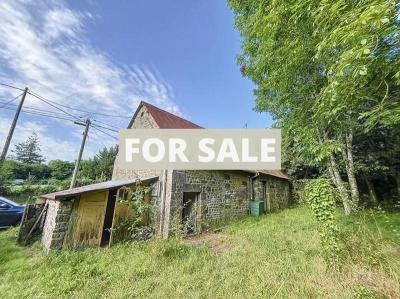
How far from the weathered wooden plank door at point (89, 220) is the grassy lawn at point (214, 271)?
0.81 m

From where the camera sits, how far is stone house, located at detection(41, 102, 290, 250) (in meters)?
6.84

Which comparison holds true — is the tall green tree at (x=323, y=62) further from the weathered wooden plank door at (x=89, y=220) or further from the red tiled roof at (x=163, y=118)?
the weathered wooden plank door at (x=89, y=220)

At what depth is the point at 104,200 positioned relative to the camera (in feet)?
25.0

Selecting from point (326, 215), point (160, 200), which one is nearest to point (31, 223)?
point (160, 200)

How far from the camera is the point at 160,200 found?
27.2ft

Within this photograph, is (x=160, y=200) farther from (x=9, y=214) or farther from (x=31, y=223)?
(x=9, y=214)

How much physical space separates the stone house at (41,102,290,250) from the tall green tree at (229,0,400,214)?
4.05m

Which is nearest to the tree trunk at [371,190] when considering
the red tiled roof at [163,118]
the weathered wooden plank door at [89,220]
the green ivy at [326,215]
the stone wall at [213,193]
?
the stone wall at [213,193]

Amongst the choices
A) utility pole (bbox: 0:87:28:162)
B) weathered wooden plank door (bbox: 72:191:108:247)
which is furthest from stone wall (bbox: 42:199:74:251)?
utility pole (bbox: 0:87:28:162)

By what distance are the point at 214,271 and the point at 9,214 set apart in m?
9.39

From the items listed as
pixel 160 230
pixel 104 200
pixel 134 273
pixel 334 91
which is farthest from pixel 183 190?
pixel 334 91

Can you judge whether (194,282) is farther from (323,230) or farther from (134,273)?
(323,230)

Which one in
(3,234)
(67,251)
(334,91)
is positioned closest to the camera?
(334,91)

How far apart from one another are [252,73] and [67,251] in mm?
8371
